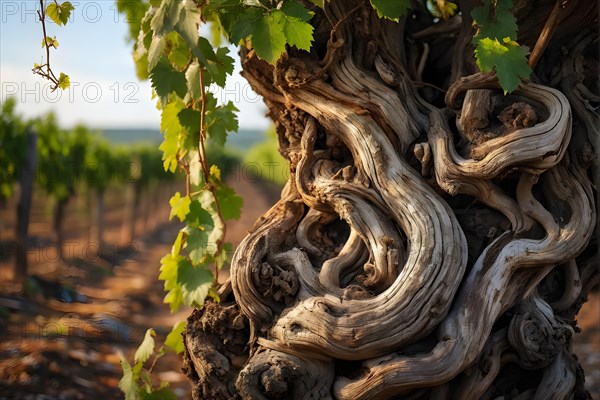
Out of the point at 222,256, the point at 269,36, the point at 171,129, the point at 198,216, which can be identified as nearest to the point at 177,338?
the point at 222,256

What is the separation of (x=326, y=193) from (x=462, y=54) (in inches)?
36.5

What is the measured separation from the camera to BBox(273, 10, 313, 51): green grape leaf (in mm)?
2514

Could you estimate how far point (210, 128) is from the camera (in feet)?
10.9

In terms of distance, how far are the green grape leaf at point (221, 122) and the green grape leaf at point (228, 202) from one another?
23 cm

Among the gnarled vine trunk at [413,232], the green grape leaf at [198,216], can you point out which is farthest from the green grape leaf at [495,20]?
the green grape leaf at [198,216]

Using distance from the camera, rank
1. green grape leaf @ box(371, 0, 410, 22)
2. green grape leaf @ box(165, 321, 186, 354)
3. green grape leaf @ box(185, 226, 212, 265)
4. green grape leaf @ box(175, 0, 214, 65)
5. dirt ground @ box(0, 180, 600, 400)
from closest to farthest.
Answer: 1. green grape leaf @ box(175, 0, 214, 65)
2. green grape leaf @ box(371, 0, 410, 22)
3. green grape leaf @ box(185, 226, 212, 265)
4. green grape leaf @ box(165, 321, 186, 354)
5. dirt ground @ box(0, 180, 600, 400)

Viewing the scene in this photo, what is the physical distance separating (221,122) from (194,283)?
842 mm

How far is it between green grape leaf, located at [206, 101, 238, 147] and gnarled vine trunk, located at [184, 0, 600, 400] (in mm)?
229

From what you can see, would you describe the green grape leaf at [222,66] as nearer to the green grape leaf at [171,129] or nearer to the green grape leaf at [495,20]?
the green grape leaf at [171,129]

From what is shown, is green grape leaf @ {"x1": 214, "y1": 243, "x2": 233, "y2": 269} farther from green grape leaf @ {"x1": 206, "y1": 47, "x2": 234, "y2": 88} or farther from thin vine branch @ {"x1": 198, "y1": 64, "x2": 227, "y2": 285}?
green grape leaf @ {"x1": 206, "y1": 47, "x2": 234, "y2": 88}

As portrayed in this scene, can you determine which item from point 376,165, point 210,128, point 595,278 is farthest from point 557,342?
point 210,128

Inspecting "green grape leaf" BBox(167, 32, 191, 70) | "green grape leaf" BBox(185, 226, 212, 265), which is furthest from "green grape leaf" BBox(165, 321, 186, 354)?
"green grape leaf" BBox(167, 32, 191, 70)

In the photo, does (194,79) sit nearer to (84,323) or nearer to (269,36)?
(269,36)

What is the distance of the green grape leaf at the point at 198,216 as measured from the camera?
3074 millimetres
